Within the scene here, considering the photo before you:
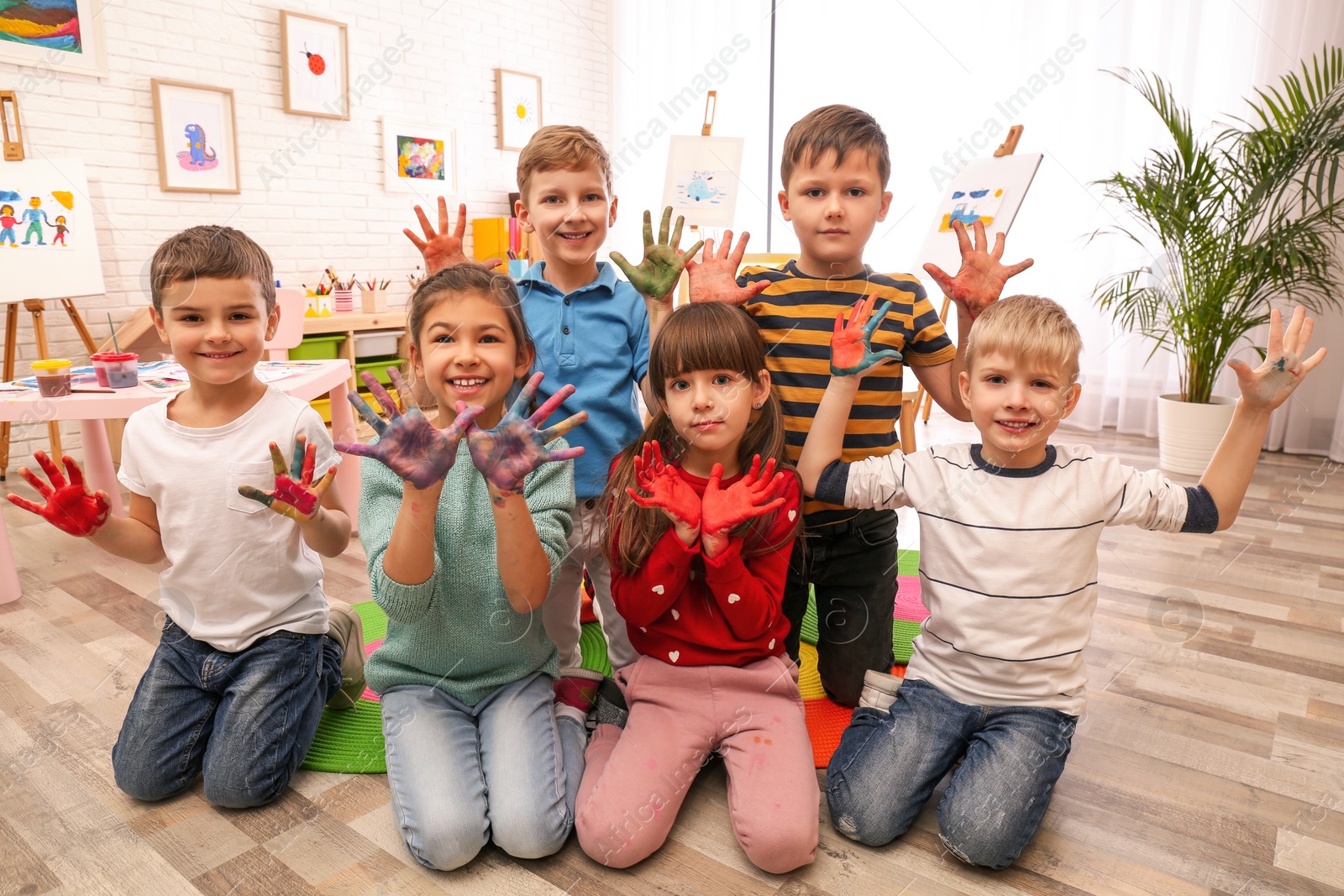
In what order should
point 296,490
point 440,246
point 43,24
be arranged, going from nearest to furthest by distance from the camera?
point 296,490 < point 440,246 < point 43,24

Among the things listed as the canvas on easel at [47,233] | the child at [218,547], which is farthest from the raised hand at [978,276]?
the canvas on easel at [47,233]

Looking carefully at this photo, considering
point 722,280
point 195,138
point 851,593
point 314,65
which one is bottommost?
point 851,593

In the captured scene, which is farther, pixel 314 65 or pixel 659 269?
pixel 314 65

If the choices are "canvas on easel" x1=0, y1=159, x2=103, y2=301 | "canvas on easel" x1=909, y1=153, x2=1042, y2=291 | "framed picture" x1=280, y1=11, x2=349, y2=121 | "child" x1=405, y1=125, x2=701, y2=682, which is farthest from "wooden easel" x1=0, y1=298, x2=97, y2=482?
"canvas on easel" x1=909, y1=153, x2=1042, y2=291

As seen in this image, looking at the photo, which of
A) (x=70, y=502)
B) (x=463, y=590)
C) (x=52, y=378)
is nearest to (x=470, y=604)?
(x=463, y=590)

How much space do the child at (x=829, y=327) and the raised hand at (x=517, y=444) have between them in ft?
1.90

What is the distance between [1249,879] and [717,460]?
1.01 metres

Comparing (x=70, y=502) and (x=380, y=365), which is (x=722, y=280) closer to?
(x=70, y=502)

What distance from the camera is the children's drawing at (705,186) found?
4445 millimetres

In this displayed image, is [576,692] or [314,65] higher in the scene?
[314,65]

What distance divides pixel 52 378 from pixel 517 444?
5.50 feet

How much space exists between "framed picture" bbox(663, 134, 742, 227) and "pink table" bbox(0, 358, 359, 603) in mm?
2293

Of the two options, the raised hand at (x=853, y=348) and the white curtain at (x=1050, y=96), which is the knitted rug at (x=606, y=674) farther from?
the white curtain at (x=1050, y=96)

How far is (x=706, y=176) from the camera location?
445cm
